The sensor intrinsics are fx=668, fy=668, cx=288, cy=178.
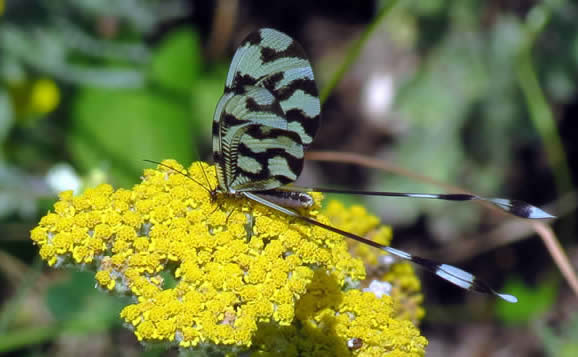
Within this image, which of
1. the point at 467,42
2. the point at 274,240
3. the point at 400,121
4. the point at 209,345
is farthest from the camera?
the point at 400,121

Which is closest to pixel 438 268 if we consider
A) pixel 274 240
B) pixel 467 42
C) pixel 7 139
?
pixel 274 240

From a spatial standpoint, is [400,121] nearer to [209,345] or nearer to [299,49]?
[299,49]

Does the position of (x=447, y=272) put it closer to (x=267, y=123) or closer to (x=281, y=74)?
(x=267, y=123)

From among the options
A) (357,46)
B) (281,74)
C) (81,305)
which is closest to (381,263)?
(281,74)

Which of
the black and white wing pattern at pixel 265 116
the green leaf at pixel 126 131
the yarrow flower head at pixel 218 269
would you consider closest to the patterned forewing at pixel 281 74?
the black and white wing pattern at pixel 265 116

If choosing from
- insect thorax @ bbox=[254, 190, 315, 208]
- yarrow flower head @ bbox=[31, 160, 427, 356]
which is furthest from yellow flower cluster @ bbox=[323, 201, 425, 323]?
insect thorax @ bbox=[254, 190, 315, 208]

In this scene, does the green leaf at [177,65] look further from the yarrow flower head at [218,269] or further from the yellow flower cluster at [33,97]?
the yarrow flower head at [218,269]
